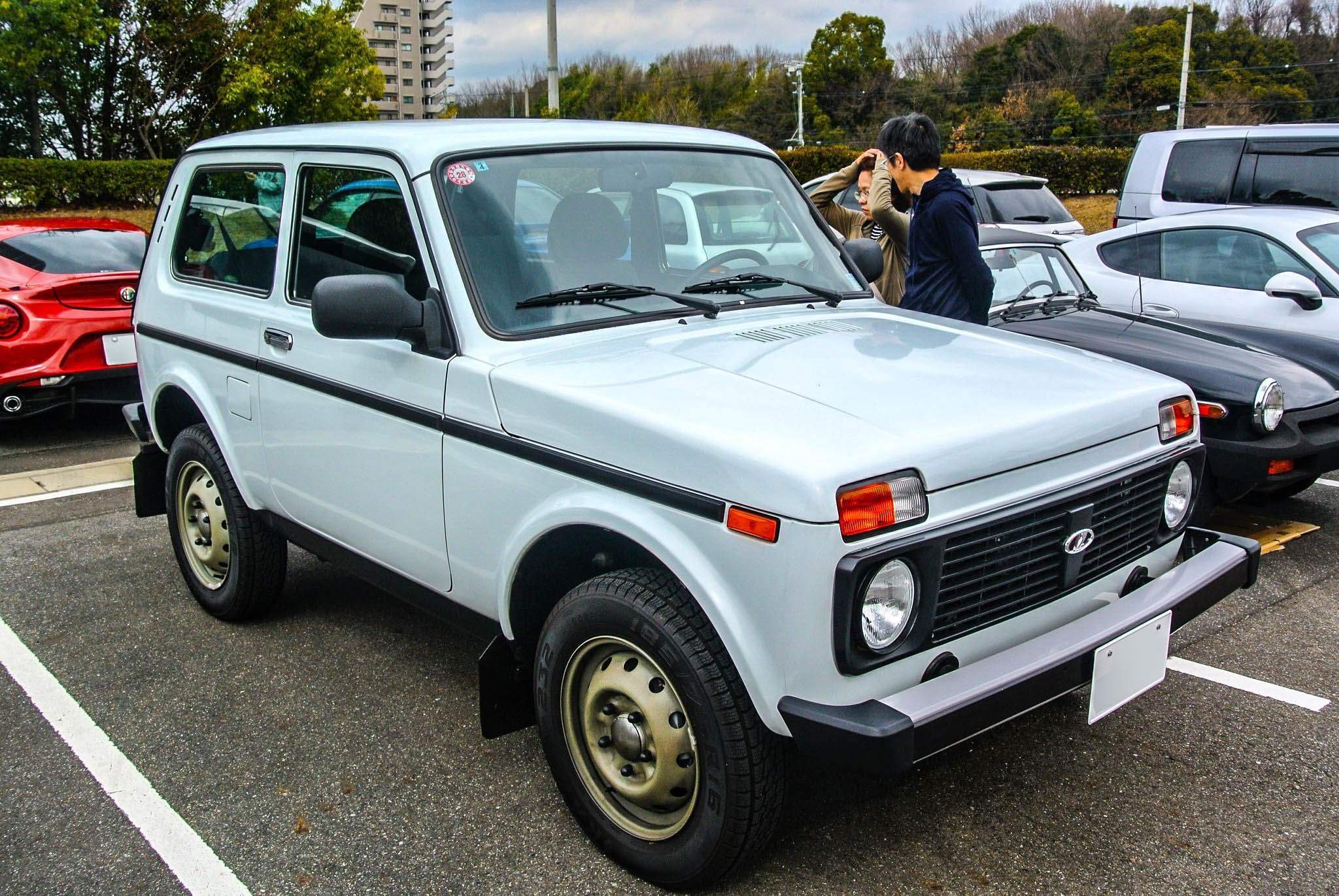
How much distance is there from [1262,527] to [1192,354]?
1.12 metres

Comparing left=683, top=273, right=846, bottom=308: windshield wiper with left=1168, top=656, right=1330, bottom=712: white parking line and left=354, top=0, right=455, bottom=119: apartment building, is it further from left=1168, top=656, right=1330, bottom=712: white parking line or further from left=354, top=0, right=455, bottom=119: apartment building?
left=354, top=0, right=455, bottom=119: apartment building

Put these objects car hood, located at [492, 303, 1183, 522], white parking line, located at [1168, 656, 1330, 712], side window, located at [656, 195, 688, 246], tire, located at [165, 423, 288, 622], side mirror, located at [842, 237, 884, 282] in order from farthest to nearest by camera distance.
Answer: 1. tire, located at [165, 423, 288, 622]
2. side mirror, located at [842, 237, 884, 282]
3. white parking line, located at [1168, 656, 1330, 712]
4. side window, located at [656, 195, 688, 246]
5. car hood, located at [492, 303, 1183, 522]

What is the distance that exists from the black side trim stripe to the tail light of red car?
400cm

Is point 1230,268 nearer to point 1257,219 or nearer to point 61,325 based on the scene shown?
point 1257,219

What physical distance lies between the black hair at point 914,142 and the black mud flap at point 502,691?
2902mm

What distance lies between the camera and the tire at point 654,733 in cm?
251

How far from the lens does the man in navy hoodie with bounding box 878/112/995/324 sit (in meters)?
4.75

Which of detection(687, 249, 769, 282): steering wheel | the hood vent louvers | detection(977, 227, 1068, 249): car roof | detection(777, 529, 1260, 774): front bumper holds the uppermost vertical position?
detection(687, 249, 769, 282): steering wheel

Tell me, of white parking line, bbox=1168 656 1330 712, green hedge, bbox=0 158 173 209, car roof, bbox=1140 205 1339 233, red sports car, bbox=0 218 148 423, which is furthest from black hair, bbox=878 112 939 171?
green hedge, bbox=0 158 173 209

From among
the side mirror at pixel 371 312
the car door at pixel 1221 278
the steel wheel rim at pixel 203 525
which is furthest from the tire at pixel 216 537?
the car door at pixel 1221 278

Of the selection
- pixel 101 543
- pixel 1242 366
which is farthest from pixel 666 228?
pixel 101 543

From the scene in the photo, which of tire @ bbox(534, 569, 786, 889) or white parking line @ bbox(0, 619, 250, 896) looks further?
white parking line @ bbox(0, 619, 250, 896)

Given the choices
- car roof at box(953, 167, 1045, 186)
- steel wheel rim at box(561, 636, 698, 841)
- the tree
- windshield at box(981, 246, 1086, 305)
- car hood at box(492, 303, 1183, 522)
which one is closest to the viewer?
car hood at box(492, 303, 1183, 522)

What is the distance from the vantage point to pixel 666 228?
12.1 ft
